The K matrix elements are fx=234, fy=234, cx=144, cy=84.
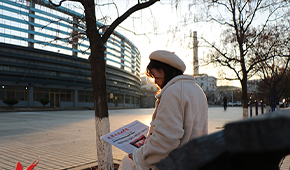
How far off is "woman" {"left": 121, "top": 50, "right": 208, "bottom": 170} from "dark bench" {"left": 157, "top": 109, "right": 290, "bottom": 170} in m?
0.97

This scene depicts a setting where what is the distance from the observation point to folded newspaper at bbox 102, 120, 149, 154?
2084 mm

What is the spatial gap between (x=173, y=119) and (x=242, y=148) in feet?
3.75

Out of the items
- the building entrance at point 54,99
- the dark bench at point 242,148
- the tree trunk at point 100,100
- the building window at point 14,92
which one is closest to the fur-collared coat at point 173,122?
the dark bench at point 242,148

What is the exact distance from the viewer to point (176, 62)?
6.45 ft

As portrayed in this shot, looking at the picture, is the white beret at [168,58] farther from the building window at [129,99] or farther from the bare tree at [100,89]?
the building window at [129,99]

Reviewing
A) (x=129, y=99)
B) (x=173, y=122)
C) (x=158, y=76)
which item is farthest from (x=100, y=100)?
(x=129, y=99)

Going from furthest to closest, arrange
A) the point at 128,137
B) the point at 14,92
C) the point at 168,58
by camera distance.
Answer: the point at 14,92
the point at 128,137
the point at 168,58

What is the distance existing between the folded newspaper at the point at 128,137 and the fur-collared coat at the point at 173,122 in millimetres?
376

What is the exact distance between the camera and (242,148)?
1.49 feet

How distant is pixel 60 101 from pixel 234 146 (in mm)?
53200

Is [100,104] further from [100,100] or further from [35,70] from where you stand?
[35,70]

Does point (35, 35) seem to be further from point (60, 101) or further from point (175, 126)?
point (175, 126)

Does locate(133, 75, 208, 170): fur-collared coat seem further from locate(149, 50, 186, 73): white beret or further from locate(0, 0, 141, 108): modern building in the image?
locate(0, 0, 141, 108): modern building

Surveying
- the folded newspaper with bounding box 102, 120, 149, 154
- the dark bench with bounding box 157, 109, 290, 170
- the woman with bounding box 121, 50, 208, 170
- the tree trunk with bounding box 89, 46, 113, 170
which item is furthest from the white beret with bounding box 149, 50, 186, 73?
the tree trunk with bounding box 89, 46, 113, 170
